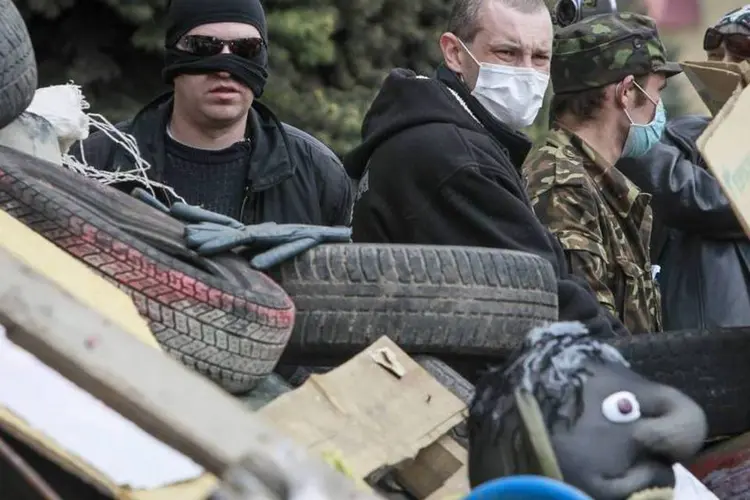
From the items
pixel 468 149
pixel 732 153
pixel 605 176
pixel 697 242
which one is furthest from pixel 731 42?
pixel 732 153

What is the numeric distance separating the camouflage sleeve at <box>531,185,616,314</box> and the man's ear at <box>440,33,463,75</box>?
494 mm

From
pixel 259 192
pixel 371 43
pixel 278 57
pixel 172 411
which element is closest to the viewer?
pixel 172 411

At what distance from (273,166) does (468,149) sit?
2.70 feet

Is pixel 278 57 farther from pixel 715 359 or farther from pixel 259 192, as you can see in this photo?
pixel 715 359

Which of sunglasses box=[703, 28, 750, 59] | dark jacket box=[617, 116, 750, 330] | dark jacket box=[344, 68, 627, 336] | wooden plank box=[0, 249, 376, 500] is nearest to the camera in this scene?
wooden plank box=[0, 249, 376, 500]

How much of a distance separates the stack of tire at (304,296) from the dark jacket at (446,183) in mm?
295

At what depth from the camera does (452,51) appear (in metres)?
4.01

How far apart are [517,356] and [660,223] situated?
2849mm

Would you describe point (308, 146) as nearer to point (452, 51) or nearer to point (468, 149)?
point (452, 51)

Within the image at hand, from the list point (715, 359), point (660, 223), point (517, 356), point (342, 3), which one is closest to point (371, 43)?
point (342, 3)

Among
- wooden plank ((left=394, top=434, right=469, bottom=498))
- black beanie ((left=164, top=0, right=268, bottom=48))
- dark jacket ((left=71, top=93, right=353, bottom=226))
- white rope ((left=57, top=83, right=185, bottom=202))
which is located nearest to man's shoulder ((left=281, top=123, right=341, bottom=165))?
dark jacket ((left=71, top=93, right=353, bottom=226))

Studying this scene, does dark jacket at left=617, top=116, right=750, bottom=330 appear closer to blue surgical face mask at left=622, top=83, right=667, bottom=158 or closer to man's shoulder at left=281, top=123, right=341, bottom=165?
blue surgical face mask at left=622, top=83, right=667, bottom=158

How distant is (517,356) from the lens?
81.4 inches

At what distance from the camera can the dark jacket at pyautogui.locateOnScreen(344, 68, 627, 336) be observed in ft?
11.2
